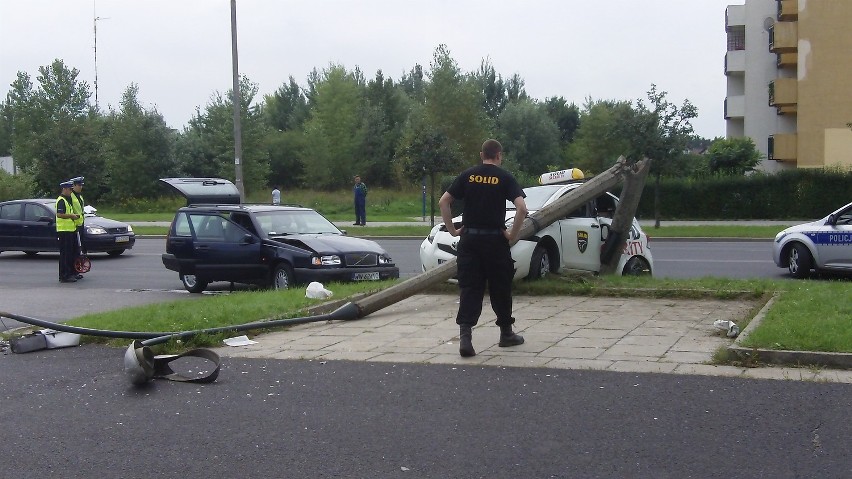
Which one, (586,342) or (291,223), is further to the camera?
(291,223)

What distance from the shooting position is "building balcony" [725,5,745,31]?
5372 centimetres

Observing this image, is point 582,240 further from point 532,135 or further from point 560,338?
point 532,135

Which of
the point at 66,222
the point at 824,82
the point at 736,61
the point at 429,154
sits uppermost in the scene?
the point at 736,61

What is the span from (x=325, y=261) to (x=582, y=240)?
3744mm

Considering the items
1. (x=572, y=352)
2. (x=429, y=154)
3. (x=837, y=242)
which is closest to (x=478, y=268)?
(x=572, y=352)

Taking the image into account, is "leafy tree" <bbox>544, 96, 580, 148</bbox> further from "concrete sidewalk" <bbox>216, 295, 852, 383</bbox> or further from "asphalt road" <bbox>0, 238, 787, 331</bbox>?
"concrete sidewalk" <bbox>216, 295, 852, 383</bbox>

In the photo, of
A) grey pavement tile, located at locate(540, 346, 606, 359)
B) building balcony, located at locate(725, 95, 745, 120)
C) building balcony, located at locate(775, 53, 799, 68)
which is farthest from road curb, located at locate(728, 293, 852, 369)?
building balcony, located at locate(725, 95, 745, 120)

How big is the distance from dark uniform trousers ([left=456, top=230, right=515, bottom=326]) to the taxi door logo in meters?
5.65

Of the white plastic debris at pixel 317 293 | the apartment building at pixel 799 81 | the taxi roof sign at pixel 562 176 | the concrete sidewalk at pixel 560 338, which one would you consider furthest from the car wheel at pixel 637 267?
the apartment building at pixel 799 81

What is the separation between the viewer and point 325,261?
1441 cm

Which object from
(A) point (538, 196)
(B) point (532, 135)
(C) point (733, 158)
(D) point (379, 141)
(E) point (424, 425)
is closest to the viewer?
(E) point (424, 425)

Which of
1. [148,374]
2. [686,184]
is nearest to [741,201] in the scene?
[686,184]

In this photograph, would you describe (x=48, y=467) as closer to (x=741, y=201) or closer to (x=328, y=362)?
(x=328, y=362)

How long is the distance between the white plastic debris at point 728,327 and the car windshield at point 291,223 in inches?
312
